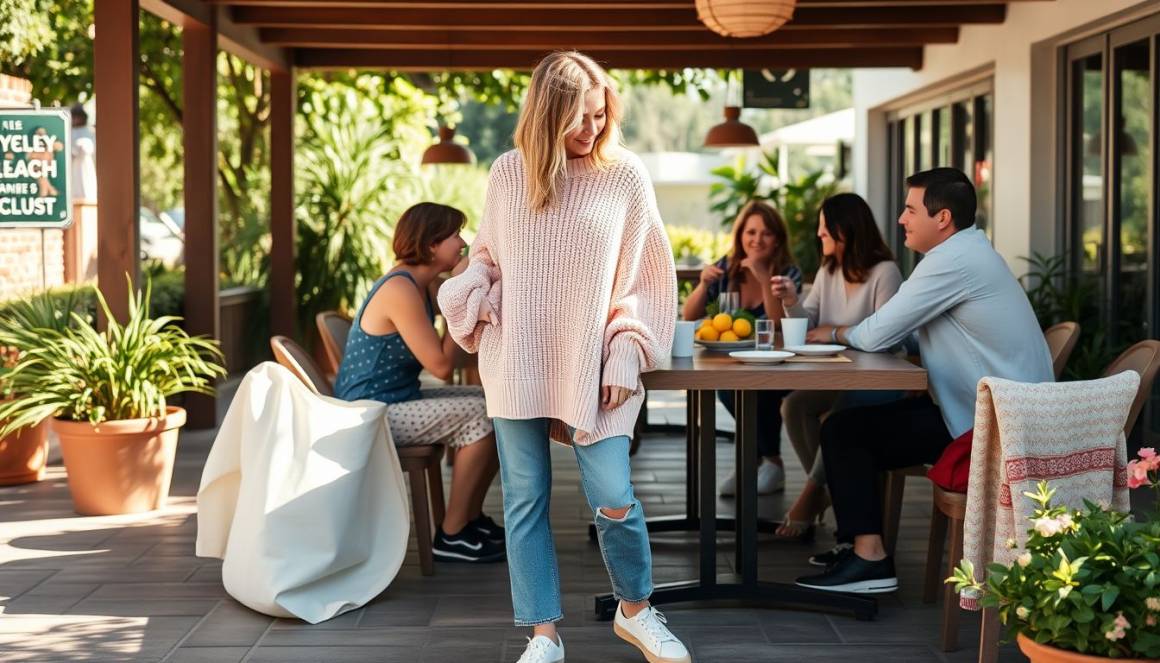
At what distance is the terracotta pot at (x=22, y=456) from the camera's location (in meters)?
6.25

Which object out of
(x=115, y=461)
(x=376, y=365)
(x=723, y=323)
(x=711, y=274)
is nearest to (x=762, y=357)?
(x=723, y=323)

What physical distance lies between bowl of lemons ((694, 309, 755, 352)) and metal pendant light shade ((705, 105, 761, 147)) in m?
5.92

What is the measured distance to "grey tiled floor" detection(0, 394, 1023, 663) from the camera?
383 centimetres

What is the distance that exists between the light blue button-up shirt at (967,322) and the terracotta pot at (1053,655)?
1419mm

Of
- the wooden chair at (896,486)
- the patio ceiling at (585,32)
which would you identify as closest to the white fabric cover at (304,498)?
the wooden chair at (896,486)

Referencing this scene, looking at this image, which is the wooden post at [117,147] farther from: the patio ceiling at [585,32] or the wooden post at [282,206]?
the wooden post at [282,206]

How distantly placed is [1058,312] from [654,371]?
4221 millimetres

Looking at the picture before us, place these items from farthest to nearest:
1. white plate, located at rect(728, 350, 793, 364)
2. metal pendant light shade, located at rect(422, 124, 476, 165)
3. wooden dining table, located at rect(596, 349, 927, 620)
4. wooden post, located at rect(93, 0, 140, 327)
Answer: metal pendant light shade, located at rect(422, 124, 476, 165) → wooden post, located at rect(93, 0, 140, 327) → white plate, located at rect(728, 350, 793, 364) → wooden dining table, located at rect(596, 349, 927, 620)

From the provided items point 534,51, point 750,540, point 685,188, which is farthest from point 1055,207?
point 685,188

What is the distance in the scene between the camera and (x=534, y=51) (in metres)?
9.91

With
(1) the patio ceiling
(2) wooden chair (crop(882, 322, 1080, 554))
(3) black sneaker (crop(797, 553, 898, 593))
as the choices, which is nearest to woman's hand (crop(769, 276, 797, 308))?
→ (2) wooden chair (crop(882, 322, 1080, 554))

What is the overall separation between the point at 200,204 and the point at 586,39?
2.77m

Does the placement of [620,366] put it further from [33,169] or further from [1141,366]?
[33,169]

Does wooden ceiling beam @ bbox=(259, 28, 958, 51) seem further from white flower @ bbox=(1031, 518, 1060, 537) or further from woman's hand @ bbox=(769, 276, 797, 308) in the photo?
white flower @ bbox=(1031, 518, 1060, 537)
